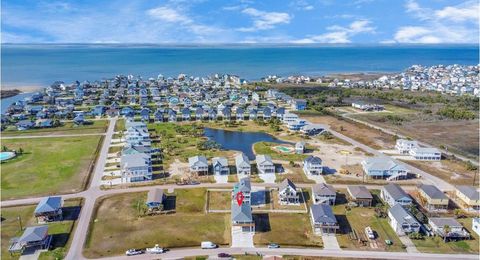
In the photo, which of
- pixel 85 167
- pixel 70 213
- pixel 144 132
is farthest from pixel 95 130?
pixel 70 213

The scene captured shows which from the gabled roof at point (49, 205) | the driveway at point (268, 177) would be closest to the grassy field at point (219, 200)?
the driveway at point (268, 177)

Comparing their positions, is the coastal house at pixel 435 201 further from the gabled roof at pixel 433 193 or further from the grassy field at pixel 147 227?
the grassy field at pixel 147 227

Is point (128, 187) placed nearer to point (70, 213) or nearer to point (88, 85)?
point (70, 213)

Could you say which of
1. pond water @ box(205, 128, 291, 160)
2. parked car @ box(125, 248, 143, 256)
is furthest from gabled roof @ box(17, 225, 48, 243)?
pond water @ box(205, 128, 291, 160)

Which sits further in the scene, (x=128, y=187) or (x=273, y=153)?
(x=273, y=153)

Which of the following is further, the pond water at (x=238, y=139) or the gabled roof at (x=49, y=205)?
the pond water at (x=238, y=139)

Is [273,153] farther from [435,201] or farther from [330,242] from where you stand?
[330,242]

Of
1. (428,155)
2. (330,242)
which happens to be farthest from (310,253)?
(428,155)
